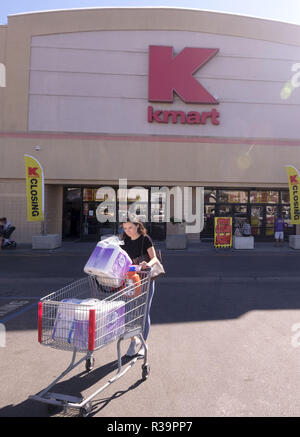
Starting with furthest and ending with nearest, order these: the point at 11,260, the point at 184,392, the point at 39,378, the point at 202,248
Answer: the point at 202,248 → the point at 11,260 → the point at 39,378 → the point at 184,392

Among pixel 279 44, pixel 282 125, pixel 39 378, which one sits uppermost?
pixel 279 44

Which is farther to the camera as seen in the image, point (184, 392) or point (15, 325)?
point (15, 325)

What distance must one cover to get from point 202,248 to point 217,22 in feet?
39.5

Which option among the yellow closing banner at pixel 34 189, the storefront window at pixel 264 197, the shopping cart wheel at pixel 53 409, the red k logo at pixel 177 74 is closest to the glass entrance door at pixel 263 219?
the storefront window at pixel 264 197

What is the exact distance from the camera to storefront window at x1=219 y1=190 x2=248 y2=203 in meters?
19.9

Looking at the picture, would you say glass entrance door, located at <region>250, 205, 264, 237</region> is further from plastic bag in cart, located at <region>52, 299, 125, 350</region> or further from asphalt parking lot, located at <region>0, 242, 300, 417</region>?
plastic bag in cart, located at <region>52, 299, 125, 350</region>

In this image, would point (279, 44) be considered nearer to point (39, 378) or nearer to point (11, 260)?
point (11, 260)

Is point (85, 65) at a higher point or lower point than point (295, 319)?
higher

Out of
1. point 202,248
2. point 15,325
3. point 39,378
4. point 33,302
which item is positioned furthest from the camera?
point 202,248

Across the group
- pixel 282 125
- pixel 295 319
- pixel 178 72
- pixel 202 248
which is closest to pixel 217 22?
pixel 178 72

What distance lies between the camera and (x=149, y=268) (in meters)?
4.04

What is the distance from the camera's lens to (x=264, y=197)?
19.9 meters

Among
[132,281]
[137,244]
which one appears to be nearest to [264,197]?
[137,244]
